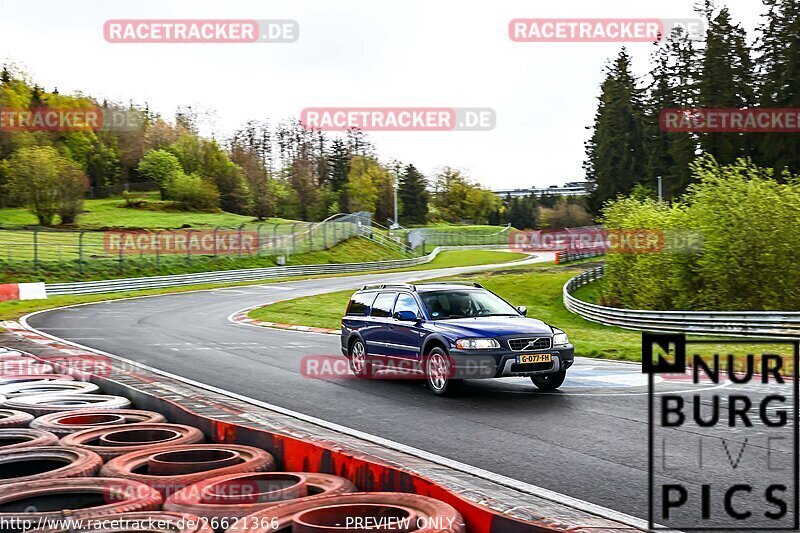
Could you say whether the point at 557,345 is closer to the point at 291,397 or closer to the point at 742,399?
the point at 742,399

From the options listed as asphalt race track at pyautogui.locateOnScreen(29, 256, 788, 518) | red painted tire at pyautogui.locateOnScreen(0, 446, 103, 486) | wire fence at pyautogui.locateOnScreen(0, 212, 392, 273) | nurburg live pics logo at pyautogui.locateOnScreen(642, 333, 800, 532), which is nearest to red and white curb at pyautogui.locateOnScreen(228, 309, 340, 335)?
asphalt race track at pyautogui.locateOnScreen(29, 256, 788, 518)

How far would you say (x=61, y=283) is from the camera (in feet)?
145

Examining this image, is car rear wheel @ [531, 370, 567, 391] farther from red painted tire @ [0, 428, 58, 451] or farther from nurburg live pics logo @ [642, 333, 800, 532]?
red painted tire @ [0, 428, 58, 451]

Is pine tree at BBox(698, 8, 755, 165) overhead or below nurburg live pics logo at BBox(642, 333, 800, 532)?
overhead

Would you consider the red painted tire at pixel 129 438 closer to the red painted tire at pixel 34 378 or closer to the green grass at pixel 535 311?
the red painted tire at pixel 34 378

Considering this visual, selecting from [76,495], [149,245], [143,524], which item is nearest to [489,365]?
[76,495]

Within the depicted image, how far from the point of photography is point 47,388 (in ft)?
35.9

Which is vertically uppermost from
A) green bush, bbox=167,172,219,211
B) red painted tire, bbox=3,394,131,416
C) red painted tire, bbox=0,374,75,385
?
green bush, bbox=167,172,219,211

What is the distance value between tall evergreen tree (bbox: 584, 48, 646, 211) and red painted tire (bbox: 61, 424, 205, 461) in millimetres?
70969

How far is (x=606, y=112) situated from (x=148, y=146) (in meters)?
65.4

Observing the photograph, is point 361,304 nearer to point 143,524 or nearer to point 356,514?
point 356,514

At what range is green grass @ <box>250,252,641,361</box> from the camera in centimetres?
1898

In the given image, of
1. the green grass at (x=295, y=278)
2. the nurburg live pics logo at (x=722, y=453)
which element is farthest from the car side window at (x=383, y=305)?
the green grass at (x=295, y=278)

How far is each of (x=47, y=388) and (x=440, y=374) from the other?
214 inches
